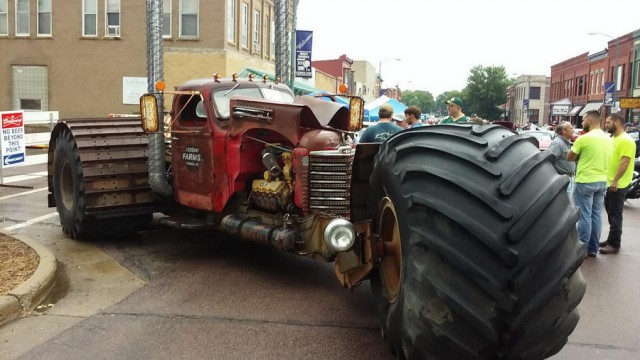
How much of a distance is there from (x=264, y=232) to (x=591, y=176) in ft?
14.3

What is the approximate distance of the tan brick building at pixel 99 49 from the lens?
27.4 meters

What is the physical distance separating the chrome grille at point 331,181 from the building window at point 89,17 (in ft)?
86.4

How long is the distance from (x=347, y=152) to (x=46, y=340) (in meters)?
2.88

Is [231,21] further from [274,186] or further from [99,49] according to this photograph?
[274,186]

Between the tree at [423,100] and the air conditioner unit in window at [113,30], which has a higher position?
the tree at [423,100]

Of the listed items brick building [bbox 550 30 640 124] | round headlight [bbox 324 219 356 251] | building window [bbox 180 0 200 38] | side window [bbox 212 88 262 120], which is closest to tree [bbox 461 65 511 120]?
brick building [bbox 550 30 640 124]

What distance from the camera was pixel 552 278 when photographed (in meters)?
3.02

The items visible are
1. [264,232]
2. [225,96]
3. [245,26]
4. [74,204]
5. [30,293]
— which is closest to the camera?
[30,293]

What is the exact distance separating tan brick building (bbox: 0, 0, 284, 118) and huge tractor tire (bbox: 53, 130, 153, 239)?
1918cm

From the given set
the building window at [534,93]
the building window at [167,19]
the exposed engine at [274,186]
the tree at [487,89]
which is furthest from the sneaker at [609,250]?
the building window at [534,93]

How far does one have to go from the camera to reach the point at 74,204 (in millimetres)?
7980

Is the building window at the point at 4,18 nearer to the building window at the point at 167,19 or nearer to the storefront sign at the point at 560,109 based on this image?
the building window at the point at 167,19

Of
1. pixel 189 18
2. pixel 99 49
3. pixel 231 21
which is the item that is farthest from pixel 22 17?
pixel 231 21

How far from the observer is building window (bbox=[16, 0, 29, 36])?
95.8 feet
